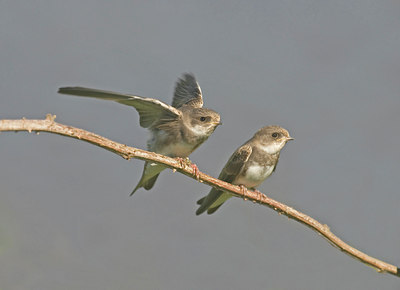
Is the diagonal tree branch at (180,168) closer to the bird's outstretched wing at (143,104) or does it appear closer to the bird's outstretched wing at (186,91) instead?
the bird's outstretched wing at (143,104)

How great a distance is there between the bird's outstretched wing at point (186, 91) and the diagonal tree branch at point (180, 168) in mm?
2218

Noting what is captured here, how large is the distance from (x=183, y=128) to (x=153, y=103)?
426 millimetres

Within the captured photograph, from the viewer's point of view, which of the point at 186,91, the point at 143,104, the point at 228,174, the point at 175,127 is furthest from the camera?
the point at 186,91

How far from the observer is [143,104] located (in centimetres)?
379

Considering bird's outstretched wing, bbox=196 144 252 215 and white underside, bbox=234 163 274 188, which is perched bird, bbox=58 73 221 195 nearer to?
bird's outstretched wing, bbox=196 144 252 215

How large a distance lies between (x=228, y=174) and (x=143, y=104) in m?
0.94

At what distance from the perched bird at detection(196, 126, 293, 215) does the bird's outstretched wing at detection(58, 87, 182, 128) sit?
1.98 feet

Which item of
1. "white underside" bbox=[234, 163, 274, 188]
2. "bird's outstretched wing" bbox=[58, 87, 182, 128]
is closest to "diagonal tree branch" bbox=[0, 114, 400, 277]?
"bird's outstretched wing" bbox=[58, 87, 182, 128]

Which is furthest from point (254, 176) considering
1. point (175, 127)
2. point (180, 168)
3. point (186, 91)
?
point (186, 91)

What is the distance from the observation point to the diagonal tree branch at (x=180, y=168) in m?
2.02

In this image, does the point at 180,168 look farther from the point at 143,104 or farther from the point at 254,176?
the point at 254,176

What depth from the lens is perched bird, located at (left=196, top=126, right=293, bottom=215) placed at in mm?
4211

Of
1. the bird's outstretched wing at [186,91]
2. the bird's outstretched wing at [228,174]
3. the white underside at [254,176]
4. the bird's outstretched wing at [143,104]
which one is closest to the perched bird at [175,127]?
the bird's outstretched wing at [143,104]

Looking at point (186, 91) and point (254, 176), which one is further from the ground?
point (186, 91)
